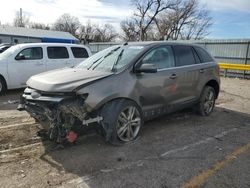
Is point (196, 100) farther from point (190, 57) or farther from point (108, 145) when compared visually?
point (108, 145)

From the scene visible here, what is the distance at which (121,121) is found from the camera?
174 inches

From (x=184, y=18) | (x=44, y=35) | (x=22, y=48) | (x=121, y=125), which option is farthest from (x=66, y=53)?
(x=184, y=18)

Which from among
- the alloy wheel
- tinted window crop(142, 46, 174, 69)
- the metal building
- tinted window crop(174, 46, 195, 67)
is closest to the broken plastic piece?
the alloy wheel

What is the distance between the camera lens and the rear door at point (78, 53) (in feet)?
34.8

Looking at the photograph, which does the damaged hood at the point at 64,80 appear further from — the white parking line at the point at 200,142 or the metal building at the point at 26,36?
the metal building at the point at 26,36

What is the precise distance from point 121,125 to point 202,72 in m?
2.74

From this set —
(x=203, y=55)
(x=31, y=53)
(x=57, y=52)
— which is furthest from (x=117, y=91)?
(x=57, y=52)

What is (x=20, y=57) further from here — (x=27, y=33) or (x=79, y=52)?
(x=27, y=33)

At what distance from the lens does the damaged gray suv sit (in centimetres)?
391

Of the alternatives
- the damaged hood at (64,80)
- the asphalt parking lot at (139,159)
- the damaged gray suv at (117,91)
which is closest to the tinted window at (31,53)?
the asphalt parking lot at (139,159)

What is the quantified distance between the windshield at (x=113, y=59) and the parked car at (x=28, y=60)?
15.1ft

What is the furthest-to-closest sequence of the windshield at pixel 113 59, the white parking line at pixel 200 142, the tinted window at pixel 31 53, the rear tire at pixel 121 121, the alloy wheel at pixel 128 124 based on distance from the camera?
the tinted window at pixel 31 53
the windshield at pixel 113 59
the alloy wheel at pixel 128 124
the white parking line at pixel 200 142
the rear tire at pixel 121 121

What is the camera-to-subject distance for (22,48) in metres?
9.15

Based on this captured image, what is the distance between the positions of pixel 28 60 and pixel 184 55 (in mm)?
5900
